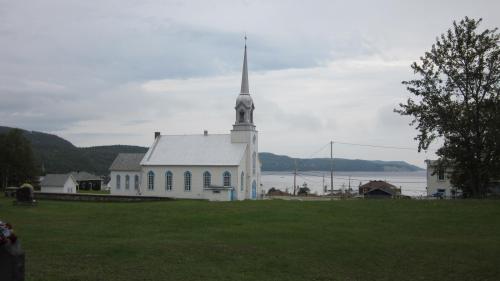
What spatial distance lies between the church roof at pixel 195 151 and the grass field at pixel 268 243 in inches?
853

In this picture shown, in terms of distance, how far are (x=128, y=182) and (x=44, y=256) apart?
4211 centimetres

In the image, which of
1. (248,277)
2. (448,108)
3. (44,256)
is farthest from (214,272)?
(448,108)

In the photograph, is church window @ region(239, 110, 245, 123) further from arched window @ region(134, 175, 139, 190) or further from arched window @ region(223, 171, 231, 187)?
arched window @ region(134, 175, 139, 190)

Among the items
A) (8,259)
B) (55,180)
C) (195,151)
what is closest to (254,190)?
(195,151)

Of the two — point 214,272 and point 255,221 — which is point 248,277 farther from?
point 255,221

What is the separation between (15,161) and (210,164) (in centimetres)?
3097

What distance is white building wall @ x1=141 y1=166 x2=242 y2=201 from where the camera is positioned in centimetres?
4662

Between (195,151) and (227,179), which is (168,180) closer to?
(195,151)

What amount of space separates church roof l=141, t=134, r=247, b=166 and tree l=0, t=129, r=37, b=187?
22654 mm

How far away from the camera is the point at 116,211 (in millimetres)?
26734

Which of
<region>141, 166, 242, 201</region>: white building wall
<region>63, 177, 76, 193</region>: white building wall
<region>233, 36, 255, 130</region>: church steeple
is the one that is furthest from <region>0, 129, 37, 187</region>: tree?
<region>233, 36, 255, 130</region>: church steeple

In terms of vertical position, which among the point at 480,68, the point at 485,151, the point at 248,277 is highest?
the point at 480,68

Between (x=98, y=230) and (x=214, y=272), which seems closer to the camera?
(x=214, y=272)

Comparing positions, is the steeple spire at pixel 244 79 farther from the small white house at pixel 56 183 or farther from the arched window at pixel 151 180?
the small white house at pixel 56 183
